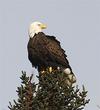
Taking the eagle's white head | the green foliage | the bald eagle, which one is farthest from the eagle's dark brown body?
the green foliage


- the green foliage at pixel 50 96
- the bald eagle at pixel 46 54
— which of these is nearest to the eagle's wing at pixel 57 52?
the bald eagle at pixel 46 54

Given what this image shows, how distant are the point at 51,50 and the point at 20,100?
4470 mm

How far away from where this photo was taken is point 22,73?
7.98m

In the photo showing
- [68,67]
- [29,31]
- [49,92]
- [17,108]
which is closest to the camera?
[17,108]

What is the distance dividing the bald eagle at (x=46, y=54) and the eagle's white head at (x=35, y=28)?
418mm

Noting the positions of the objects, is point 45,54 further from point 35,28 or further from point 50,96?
point 50,96

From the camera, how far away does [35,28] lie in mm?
12906

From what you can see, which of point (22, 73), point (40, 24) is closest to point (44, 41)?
point (40, 24)

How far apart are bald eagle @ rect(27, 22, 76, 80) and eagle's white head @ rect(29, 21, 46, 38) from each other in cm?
42

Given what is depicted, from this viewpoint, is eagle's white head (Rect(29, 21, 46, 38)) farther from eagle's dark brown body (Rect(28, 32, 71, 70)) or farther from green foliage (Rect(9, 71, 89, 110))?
green foliage (Rect(9, 71, 89, 110))

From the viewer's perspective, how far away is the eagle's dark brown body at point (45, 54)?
11711mm

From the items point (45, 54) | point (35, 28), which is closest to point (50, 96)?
point (45, 54)

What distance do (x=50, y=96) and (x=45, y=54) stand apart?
3986 mm

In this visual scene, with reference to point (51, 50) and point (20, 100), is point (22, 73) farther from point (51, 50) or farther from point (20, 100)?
point (51, 50)
